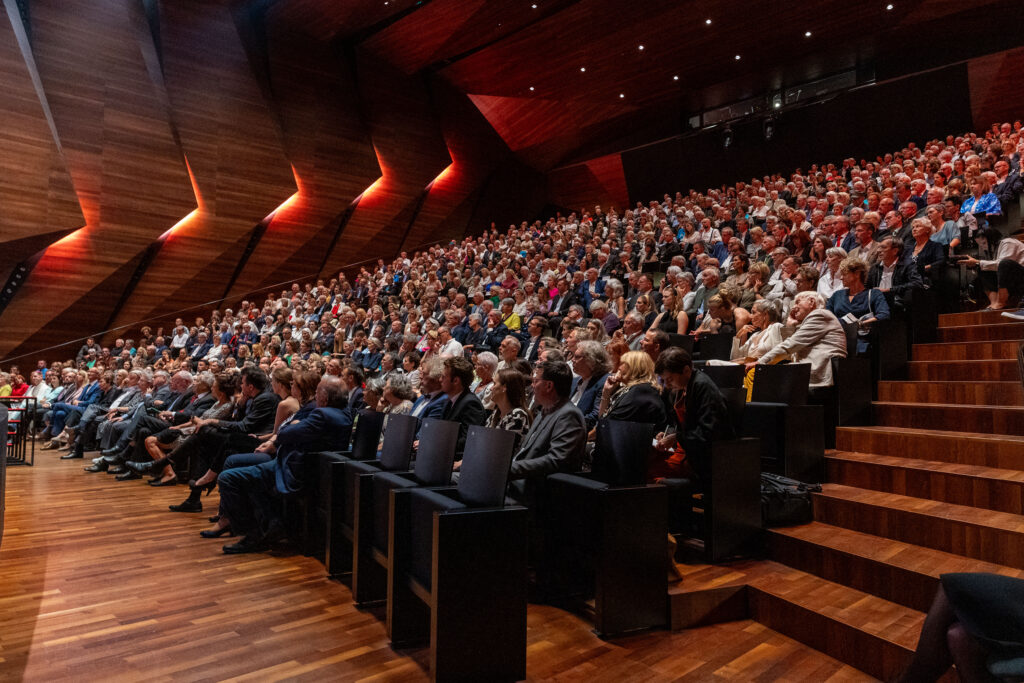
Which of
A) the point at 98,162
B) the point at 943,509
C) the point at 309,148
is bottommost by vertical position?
the point at 943,509

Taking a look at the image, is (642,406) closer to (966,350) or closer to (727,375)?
(727,375)

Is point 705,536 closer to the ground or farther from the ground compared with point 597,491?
closer to the ground

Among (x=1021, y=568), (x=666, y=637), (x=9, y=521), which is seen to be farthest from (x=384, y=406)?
(x=1021, y=568)

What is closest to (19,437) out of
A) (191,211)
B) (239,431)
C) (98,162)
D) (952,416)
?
(239,431)

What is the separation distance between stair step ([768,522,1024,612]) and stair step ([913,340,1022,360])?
1.40 metres

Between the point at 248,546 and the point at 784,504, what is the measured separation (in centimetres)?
216

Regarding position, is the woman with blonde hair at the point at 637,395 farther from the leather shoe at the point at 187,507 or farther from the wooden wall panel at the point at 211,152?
the wooden wall panel at the point at 211,152

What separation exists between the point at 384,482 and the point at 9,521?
95.3 inches

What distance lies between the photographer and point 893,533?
207 cm

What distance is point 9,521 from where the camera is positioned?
10.5ft

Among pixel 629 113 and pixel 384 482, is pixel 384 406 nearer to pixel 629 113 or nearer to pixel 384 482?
pixel 384 482

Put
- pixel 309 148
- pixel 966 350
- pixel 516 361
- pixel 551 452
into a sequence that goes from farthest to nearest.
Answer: pixel 309 148 < pixel 516 361 < pixel 966 350 < pixel 551 452

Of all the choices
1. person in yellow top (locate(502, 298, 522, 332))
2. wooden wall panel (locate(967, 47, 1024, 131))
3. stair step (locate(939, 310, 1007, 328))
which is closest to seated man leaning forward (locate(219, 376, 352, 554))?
person in yellow top (locate(502, 298, 522, 332))

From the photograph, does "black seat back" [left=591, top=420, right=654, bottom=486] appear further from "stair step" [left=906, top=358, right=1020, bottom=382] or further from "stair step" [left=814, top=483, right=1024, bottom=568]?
"stair step" [left=906, top=358, right=1020, bottom=382]
